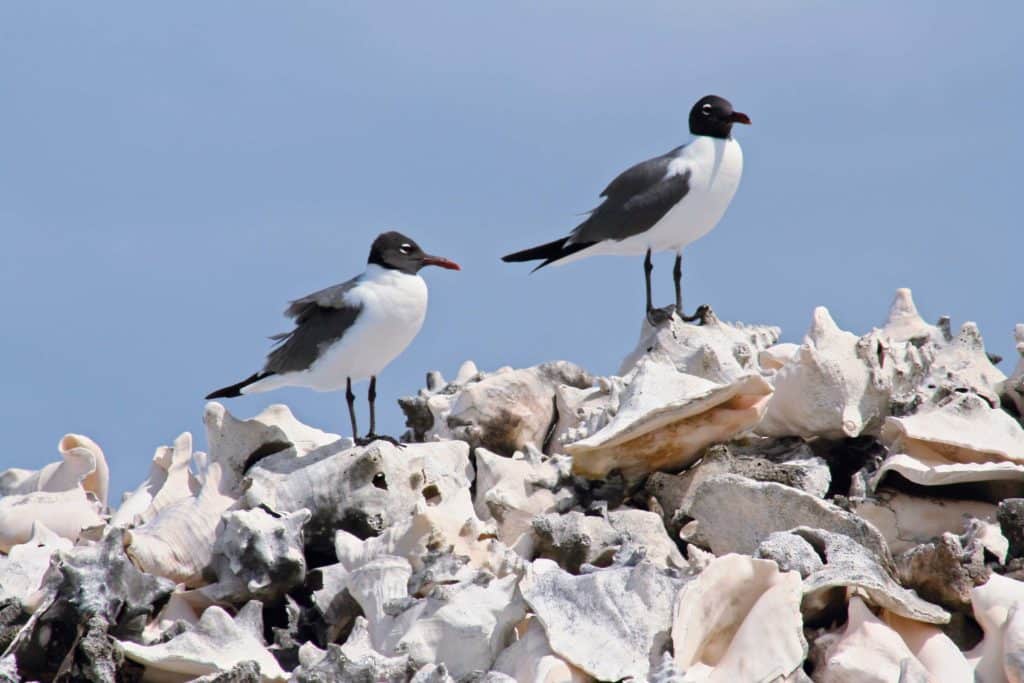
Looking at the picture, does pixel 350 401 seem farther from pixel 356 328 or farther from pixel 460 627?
pixel 460 627

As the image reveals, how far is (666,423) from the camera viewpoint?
8.38m

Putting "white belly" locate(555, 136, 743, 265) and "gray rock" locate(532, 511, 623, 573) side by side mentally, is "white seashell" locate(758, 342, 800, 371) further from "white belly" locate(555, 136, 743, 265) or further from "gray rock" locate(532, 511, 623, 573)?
"gray rock" locate(532, 511, 623, 573)

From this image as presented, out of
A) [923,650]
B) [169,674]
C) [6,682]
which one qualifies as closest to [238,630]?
[169,674]

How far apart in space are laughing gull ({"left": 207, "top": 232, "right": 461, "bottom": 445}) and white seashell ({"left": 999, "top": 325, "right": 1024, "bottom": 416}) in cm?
358

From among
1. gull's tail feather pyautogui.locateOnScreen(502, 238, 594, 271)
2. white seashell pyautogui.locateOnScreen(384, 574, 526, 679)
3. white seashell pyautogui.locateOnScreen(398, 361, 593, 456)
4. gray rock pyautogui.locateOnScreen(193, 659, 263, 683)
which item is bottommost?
gray rock pyautogui.locateOnScreen(193, 659, 263, 683)

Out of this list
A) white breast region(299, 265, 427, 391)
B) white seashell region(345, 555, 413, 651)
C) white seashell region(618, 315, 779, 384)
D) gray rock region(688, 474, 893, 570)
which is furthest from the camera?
white breast region(299, 265, 427, 391)

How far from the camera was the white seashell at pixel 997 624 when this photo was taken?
6355 mm

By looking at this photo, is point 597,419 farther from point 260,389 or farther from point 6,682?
point 6,682

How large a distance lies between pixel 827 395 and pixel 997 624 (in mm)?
2461

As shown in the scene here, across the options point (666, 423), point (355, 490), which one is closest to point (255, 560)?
point (355, 490)

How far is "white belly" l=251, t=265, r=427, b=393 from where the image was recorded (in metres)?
9.62

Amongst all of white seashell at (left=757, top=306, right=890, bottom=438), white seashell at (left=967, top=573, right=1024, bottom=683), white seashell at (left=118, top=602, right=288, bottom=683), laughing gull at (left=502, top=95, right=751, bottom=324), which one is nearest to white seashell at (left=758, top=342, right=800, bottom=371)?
white seashell at (left=757, top=306, right=890, bottom=438)

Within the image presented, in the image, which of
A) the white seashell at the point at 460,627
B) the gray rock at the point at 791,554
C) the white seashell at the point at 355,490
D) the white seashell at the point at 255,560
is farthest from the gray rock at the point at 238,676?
the gray rock at the point at 791,554

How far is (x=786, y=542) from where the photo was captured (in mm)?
6945
